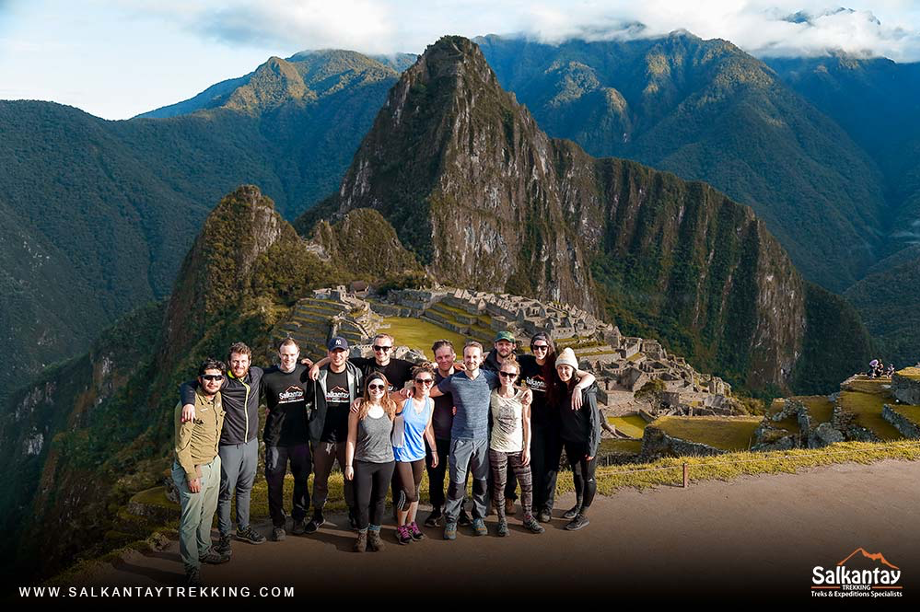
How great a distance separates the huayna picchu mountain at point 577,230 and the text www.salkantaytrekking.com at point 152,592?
4187 inches

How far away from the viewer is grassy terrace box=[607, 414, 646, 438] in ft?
87.1

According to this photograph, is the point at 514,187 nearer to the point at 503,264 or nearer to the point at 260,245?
the point at 503,264

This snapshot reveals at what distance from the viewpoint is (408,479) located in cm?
796

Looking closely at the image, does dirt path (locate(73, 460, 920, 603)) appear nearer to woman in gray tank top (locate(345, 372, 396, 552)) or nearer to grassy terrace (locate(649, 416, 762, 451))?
woman in gray tank top (locate(345, 372, 396, 552))

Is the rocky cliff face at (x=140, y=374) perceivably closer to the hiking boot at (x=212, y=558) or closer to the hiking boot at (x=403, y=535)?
the hiking boot at (x=212, y=558)

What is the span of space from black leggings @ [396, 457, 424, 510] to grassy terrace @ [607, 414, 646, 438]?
1916cm

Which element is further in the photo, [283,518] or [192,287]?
[192,287]

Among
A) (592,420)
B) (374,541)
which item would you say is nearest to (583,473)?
(592,420)

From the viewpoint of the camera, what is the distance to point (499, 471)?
27.6 feet

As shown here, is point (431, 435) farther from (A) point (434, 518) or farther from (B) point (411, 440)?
(A) point (434, 518)

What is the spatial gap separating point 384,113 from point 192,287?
86617 mm

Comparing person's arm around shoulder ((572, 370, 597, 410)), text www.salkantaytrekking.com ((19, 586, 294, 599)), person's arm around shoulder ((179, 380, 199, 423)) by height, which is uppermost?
person's arm around shoulder ((572, 370, 597, 410))

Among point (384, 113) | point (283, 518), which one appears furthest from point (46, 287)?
point (283, 518)

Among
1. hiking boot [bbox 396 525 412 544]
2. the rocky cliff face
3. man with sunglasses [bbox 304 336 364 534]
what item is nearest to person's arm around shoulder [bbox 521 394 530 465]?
hiking boot [bbox 396 525 412 544]
